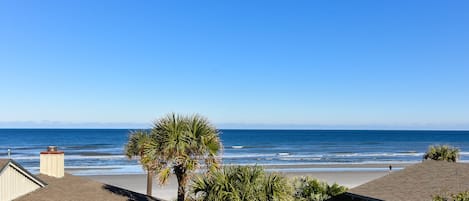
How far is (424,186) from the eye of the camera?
50.1 ft

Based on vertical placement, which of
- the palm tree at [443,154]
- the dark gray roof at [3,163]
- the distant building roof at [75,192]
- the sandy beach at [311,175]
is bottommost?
the sandy beach at [311,175]

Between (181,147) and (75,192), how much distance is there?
4178mm

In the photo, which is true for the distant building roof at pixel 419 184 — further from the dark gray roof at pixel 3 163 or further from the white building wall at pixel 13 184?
the dark gray roof at pixel 3 163

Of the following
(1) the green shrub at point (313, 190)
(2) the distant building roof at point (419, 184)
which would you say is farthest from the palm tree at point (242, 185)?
(1) the green shrub at point (313, 190)

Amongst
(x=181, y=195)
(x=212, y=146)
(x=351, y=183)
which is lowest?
(x=351, y=183)

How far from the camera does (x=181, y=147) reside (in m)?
14.3

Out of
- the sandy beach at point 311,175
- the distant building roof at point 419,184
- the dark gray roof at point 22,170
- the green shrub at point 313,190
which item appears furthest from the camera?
the sandy beach at point 311,175

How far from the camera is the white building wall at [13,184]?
13703mm

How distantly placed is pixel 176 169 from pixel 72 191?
3.81m

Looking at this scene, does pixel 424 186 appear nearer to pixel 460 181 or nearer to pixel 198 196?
pixel 460 181

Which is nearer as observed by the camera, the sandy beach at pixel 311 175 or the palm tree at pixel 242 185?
the palm tree at pixel 242 185

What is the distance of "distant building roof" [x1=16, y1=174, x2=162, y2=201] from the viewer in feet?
48.0

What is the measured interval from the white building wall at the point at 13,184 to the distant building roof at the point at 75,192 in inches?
8.0

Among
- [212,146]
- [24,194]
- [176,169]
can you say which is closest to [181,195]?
[176,169]
